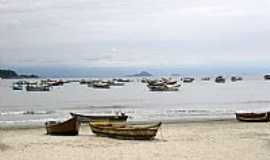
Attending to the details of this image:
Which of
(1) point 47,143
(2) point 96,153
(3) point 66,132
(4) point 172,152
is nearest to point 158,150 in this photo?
(4) point 172,152

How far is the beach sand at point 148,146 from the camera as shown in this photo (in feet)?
66.4

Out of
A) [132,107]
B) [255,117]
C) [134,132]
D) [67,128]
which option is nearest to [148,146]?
[134,132]

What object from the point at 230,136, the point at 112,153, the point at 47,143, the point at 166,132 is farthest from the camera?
the point at 166,132

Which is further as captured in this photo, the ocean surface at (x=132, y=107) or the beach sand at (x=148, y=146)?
the ocean surface at (x=132, y=107)

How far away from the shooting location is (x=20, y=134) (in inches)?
1129

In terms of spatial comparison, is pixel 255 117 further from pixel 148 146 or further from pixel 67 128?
pixel 148 146

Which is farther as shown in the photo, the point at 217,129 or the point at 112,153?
the point at 217,129

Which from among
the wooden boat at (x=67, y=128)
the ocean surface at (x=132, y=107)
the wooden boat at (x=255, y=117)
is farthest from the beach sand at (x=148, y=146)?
the ocean surface at (x=132, y=107)

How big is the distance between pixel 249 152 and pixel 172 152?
114 inches

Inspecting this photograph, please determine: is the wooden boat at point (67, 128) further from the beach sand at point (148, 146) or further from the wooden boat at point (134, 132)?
the wooden boat at point (134, 132)

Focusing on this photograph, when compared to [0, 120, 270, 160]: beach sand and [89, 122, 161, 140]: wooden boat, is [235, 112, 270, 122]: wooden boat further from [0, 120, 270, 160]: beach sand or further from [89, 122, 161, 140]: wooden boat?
[89, 122, 161, 140]: wooden boat

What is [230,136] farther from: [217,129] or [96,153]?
[96,153]

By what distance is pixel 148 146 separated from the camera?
2288cm

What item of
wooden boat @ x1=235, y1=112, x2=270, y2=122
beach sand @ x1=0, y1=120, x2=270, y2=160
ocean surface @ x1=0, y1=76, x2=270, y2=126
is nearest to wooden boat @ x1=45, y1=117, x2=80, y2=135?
beach sand @ x1=0, y1=120, x2=270, y2=160
